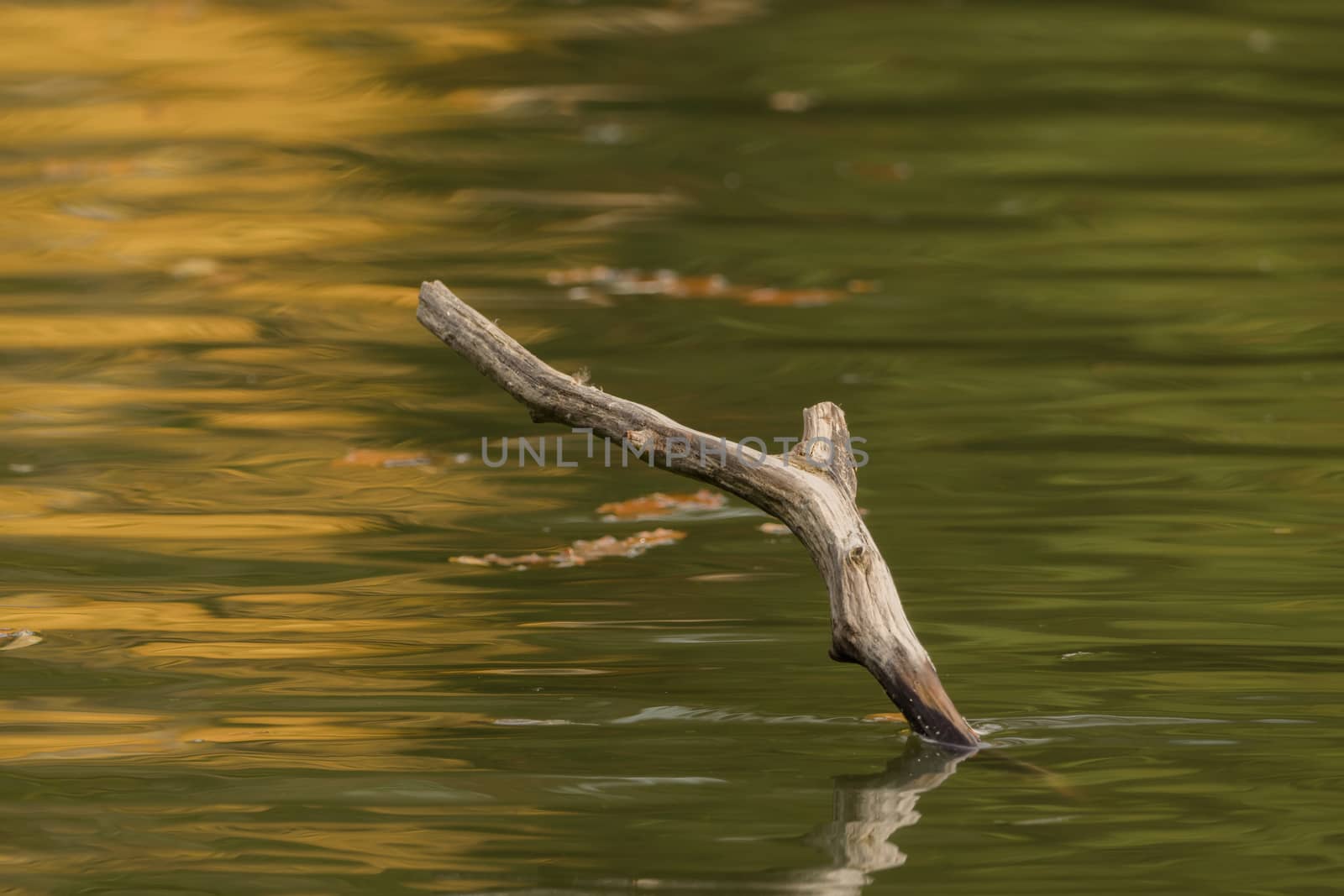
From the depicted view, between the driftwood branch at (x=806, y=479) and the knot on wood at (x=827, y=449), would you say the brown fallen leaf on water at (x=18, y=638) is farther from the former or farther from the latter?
the knot on wood at (x=827, y=449)

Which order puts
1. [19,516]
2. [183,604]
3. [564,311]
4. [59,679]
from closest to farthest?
1. [59,679]
2. [183,604]
3. [19,516]
4. [564,311]

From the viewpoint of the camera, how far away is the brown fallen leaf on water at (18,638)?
4.05 metres

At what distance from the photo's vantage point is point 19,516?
16.4 feet

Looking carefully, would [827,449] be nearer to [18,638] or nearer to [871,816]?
[871,816]

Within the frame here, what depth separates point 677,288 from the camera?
6.99 meters

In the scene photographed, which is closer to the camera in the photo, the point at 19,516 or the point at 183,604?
the point at 183,604

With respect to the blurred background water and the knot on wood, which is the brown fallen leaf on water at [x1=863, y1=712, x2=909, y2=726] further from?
the knot on wood

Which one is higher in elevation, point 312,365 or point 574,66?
point 574,66

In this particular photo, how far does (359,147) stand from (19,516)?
4148 mm

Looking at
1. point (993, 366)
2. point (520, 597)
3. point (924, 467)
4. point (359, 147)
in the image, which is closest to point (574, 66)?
point (359, 147)

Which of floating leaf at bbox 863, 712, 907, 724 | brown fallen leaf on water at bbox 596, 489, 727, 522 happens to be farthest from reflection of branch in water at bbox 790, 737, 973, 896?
brown fallen leaf on water at bbox 596, 489, 727, 522

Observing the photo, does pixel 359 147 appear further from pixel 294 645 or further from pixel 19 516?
pixel 294 645

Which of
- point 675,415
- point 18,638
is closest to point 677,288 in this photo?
point 675,415

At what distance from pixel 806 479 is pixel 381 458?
8.39 ft
